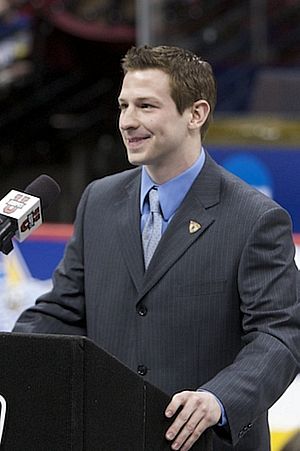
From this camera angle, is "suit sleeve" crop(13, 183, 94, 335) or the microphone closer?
the microphone

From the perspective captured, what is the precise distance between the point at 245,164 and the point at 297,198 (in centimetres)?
42

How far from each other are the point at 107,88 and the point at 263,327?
8443 millimetres

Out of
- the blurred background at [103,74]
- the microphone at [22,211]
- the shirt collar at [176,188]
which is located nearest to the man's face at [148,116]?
the shirt collar at [176,188]

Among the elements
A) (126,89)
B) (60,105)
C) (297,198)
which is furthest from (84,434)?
(60,105)

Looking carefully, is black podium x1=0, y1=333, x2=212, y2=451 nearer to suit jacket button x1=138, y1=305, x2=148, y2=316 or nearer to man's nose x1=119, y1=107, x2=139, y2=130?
suit jacket button x1=138, y1=305, x2=148, y2=316

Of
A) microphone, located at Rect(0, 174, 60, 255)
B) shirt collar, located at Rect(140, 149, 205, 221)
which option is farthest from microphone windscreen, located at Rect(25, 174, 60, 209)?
shirt collar, located at Rect(140, 149, 205, 221)

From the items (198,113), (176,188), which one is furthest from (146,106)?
A: (176,188)

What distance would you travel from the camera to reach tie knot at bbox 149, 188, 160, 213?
9.60 feet

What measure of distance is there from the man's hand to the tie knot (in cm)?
61

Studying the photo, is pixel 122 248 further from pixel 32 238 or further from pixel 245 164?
pixel 245 164

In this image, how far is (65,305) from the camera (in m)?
3.00

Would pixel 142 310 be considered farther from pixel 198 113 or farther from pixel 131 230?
pixel 198 113

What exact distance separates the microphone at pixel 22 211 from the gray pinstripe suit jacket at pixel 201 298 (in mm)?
329

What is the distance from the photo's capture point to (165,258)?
9.29 feet
